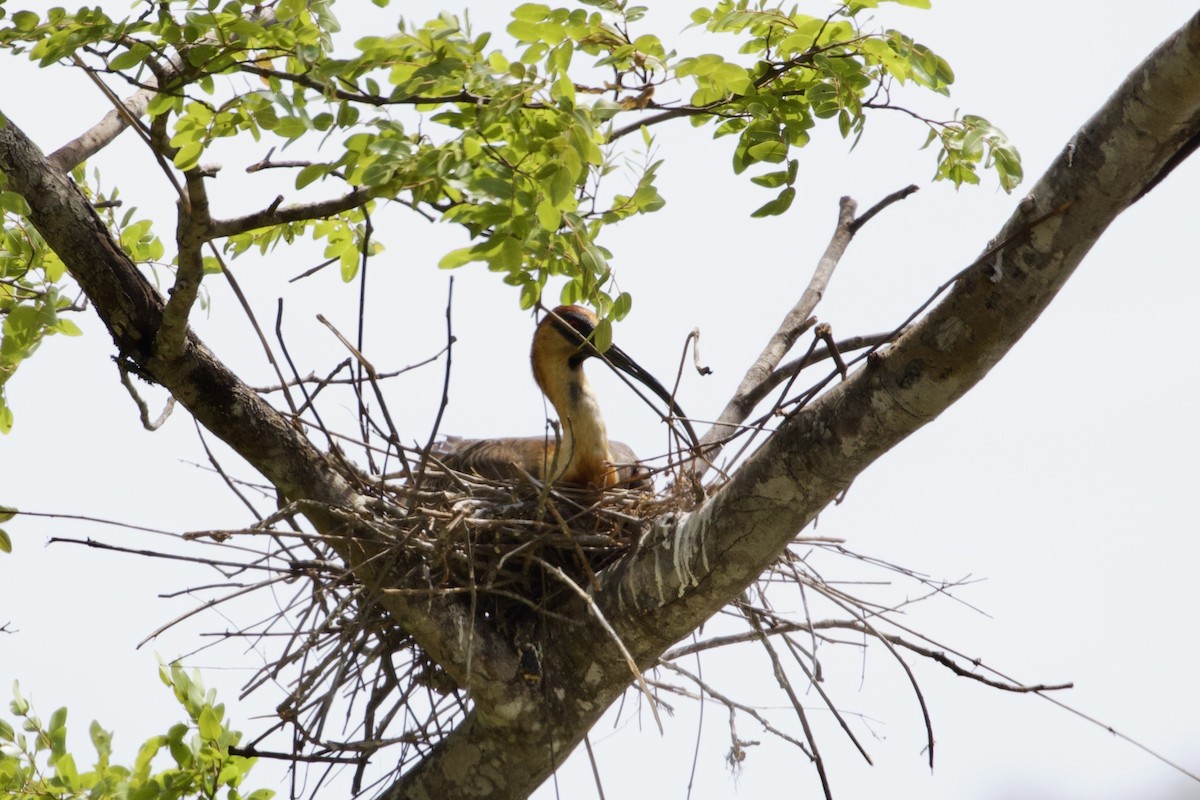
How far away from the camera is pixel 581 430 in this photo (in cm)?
502

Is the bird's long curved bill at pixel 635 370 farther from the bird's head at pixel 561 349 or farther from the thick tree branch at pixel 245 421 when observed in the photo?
the thick tree branch at pixel 245 421

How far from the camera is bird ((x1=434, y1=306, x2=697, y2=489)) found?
15.9 feet

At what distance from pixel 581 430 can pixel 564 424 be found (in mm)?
216

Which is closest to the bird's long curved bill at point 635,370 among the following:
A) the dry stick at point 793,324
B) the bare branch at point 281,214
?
the dry stick at point 793,324

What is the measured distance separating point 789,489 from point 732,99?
147 cm

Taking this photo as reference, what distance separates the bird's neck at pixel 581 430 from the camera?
15.7 ft

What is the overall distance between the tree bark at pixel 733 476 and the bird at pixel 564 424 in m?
1.13

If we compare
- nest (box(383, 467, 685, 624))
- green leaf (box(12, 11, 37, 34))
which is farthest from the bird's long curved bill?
green leaf (box(12, 11, 37, 34))

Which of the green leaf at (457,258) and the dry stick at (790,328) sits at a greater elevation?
the dry stick at (790,328)

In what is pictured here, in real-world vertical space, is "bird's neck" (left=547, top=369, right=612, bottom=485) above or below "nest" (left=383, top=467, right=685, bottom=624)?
above

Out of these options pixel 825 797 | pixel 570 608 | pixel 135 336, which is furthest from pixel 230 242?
pixel 825 797

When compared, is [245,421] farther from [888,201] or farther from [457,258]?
[888,201]

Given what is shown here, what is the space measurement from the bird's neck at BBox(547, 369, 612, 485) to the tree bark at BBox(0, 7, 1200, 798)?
1.04m

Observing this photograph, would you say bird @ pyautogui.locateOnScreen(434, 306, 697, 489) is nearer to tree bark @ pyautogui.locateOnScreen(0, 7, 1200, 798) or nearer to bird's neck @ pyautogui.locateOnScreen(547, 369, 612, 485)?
bird's neck @ pyautogui.locateOnScreen(547, 369, 612, 485)
